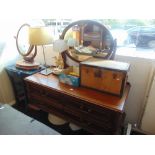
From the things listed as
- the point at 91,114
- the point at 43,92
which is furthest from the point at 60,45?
the point at 91,114

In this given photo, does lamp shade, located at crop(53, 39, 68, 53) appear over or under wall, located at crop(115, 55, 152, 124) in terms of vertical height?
over

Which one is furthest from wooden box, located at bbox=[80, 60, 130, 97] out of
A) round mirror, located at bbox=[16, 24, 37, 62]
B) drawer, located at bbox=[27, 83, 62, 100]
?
round mirror, located at bbox=[16, 24, 37, 62]

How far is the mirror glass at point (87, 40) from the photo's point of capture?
1.27 metres

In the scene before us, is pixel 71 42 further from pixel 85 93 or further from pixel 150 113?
pixel 150 113

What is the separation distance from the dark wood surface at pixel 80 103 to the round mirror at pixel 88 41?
0.34m

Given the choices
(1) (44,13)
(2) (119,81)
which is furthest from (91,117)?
(1) (44,13)

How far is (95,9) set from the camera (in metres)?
1.31

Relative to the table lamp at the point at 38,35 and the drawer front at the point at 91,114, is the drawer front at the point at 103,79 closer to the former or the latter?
the drawer front at the point at 91,114

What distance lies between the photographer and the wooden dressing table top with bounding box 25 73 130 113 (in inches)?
40.4

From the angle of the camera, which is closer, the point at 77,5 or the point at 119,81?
the point at 119,81

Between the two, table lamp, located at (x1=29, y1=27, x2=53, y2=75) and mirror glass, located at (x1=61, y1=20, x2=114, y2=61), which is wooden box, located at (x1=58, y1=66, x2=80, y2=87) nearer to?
mirror glass, located at (x1=61, y1=20, x2=114, y2=61)

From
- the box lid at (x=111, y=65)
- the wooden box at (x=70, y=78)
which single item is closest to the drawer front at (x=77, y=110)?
the wooden box at (x=70, y=78)
